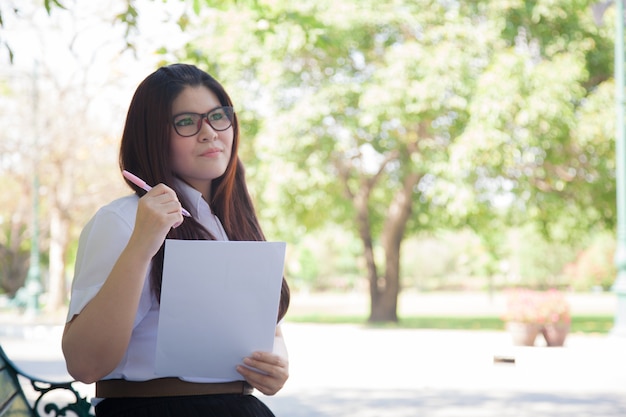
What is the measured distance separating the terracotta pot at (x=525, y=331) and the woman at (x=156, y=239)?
46.3 feet

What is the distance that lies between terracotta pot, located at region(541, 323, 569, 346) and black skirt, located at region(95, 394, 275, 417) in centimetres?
1425

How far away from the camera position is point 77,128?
28812 millimetres

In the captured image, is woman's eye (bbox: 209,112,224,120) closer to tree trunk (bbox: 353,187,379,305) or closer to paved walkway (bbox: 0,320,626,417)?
paved walkway (bbox: 0,320,626,417)

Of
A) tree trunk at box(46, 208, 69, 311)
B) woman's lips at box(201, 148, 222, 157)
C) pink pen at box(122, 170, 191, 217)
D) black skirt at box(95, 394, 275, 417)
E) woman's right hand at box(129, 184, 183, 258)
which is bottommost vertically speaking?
tree trunk at box(46, 208, 69, 311)

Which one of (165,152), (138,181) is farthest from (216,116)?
(138,181)

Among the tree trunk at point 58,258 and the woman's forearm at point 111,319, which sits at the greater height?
the woman's forearm at point 111,319

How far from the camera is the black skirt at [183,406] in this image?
2.22 meters

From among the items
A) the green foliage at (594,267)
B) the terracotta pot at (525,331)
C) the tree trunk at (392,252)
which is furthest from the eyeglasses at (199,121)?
the green foliage at (594,267)

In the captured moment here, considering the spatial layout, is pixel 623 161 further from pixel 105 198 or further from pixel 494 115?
pixel 105 198

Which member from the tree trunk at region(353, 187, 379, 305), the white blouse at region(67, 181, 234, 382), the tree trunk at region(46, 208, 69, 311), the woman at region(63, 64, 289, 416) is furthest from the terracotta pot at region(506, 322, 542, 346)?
the tree trunk at region(46, 208, 69, 311)

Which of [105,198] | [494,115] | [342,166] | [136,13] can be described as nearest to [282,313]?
[136,13]

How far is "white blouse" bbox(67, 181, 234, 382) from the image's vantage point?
6.97ft

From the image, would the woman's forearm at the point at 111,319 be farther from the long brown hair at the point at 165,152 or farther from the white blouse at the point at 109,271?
the long brown hair at the point at 165,152

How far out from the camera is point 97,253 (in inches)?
84.6
